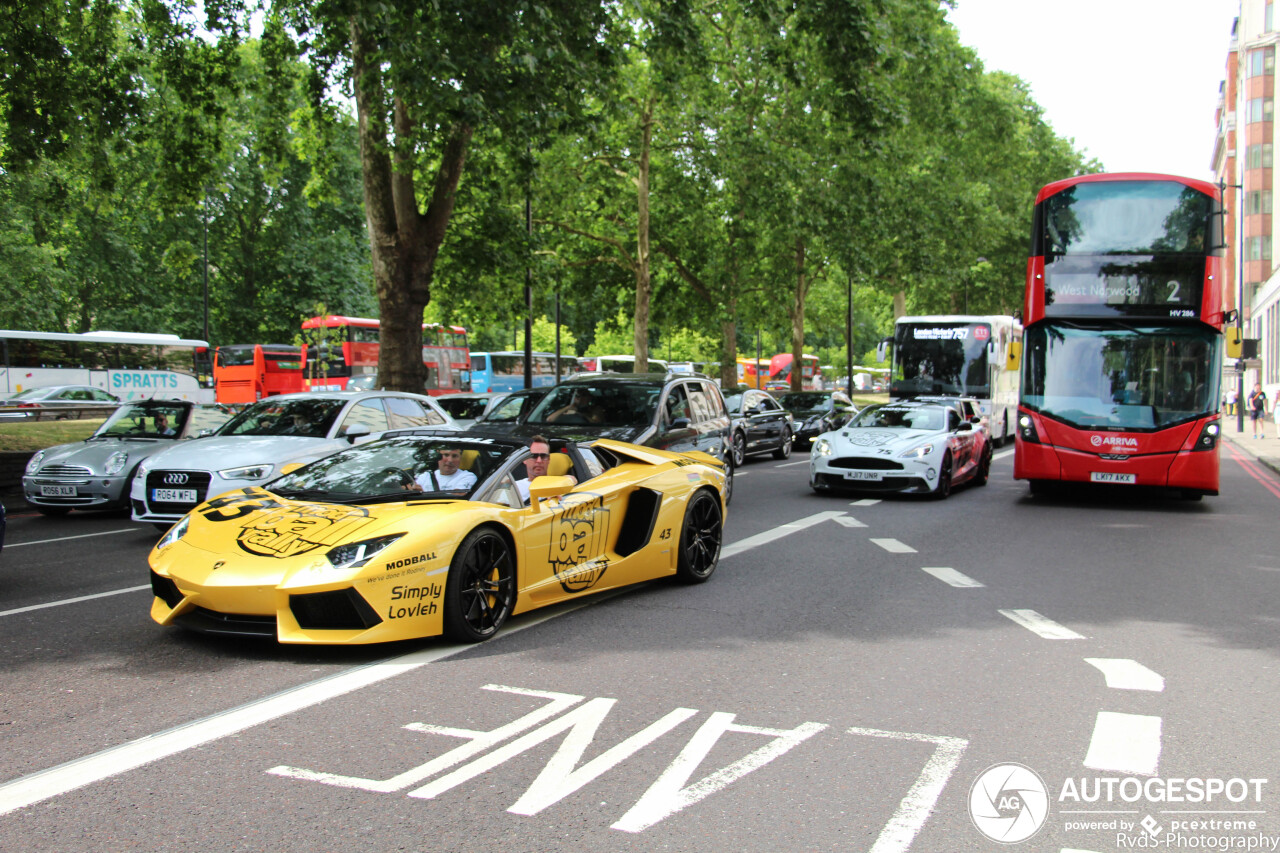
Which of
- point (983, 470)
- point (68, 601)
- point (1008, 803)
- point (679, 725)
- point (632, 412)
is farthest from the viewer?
point (983, 470)

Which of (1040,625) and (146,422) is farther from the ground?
(146,422)

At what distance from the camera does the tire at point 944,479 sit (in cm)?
1484

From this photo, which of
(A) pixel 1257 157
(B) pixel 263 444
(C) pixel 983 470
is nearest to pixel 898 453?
(C) pixel 983 470

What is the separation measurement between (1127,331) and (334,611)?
11.9 metres

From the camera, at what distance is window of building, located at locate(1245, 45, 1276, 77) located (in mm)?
65250

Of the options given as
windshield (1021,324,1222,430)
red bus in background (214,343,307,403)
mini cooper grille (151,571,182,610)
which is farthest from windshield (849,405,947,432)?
red bus in background (214,343,307,403)

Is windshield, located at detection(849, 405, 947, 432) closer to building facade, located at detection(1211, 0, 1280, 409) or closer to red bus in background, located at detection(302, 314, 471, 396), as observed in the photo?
red bus in background, located at detection(302, 314, 471, 396)

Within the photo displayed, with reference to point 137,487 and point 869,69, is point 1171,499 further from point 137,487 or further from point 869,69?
point 137,487

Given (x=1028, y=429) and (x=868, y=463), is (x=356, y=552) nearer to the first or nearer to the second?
(x=868, y=463)

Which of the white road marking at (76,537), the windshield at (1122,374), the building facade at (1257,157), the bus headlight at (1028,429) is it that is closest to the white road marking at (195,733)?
the white road marking at (76,537)

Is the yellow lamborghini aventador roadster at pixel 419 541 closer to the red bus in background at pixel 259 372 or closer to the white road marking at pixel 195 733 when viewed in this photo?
the white road marking at pixel 195 733

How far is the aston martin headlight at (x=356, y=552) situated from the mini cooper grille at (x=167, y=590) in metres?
0.94

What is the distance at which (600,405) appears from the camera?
12453mm

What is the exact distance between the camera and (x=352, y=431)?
11.3 meters
